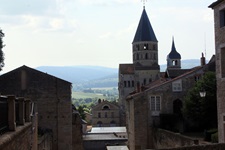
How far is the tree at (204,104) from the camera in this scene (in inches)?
1526

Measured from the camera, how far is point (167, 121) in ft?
147

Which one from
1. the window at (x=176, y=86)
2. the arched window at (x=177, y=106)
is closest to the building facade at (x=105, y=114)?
the arched window at (x=177, y=106)

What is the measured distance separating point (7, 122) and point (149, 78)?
324ft

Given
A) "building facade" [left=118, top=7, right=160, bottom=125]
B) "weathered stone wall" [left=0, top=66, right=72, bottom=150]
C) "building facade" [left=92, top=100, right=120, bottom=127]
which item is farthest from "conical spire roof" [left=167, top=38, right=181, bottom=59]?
"weathered stone wall" [left=0, top=66, right=72, bottom=150]

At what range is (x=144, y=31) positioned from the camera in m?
114

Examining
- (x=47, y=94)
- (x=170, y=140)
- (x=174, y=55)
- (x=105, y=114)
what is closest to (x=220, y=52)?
(x=170, y=140)

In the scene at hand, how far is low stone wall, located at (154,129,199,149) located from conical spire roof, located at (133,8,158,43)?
72298 millimetres

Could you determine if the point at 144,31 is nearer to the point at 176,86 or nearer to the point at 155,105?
the point at 176,86

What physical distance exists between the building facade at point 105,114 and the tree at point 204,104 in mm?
95231

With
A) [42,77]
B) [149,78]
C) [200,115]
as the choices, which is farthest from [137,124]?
[149,78]

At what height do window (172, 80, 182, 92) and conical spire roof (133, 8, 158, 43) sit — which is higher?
conical spire roof (133, 8, 158, 43)

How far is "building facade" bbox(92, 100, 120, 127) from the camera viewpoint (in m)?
137

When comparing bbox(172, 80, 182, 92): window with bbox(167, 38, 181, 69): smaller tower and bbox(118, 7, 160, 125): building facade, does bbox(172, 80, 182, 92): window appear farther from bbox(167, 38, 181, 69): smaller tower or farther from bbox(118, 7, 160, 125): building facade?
bbox(167, 38, 181, 69): smaller tower

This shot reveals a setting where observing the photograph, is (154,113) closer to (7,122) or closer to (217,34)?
(217,34)
